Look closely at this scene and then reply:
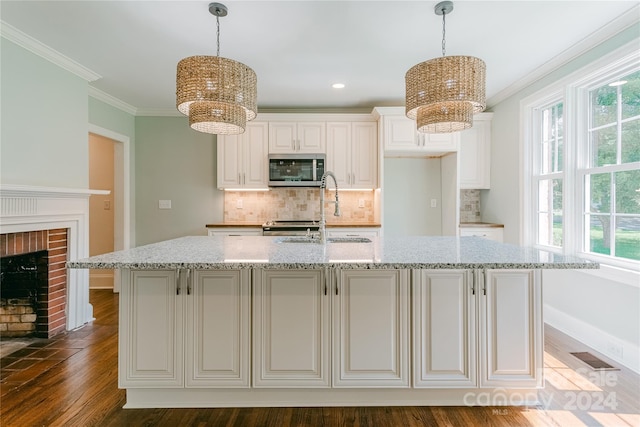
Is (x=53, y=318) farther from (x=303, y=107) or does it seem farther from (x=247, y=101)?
(x=303, y=107)

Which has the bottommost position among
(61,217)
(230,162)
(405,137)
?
(61,217)

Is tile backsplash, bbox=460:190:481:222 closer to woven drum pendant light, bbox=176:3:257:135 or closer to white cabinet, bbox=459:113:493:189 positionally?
white cabinet, bbox=459:113:493:189

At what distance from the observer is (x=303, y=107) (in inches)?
173

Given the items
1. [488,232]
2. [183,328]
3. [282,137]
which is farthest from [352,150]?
[183,328]

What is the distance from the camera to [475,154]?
165 inches

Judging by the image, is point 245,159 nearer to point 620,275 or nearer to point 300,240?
point 300,240

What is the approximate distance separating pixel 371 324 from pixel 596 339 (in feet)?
6.90

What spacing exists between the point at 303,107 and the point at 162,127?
1.91 metres

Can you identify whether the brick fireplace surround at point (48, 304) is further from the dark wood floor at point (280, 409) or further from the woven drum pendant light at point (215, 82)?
the woven drum pendant light at point (215, 82)

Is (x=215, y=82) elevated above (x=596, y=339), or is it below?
above

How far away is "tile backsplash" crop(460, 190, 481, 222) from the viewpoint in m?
4.45

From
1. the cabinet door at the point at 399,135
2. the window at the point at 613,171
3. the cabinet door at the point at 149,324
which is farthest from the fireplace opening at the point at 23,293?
the window at the point at 613,171

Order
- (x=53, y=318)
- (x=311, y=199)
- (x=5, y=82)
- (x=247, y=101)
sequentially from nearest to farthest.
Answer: (x=247, y=101) < (x=5, y=82) < (x=53, y=318) < (x=311, y=199)

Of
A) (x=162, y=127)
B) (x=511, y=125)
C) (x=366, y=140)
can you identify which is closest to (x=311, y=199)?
(x=366, y=140)
